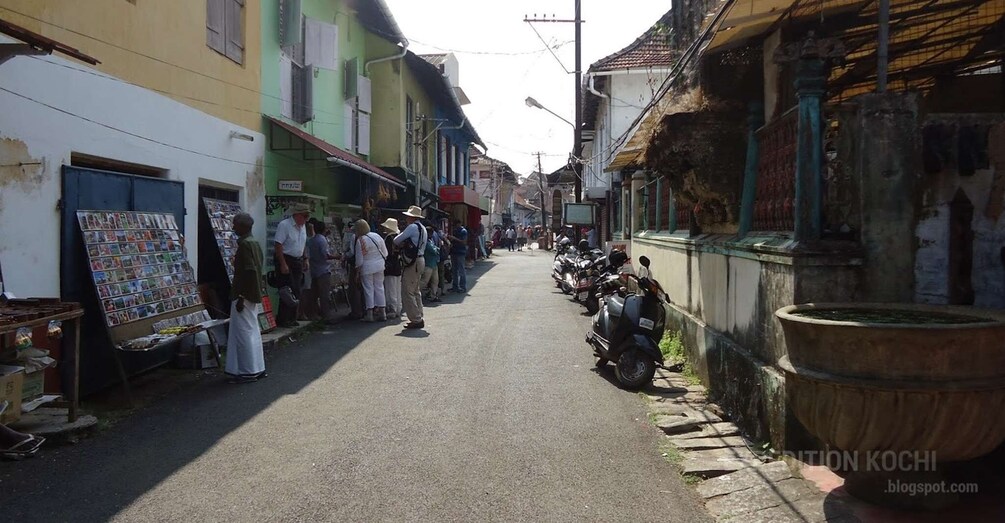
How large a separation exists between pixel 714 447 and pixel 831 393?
1.84 meters

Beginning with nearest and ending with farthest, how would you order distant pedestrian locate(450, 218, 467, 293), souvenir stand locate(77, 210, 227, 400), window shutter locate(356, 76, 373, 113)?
souvenir stand locate(77, 210, 227, 400) < window shutter locate(356, 76, 373, 113) < distant pedestrian locate(450, 218, 467, 293)

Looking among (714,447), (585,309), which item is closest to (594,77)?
(585,309)

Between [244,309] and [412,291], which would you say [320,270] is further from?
[244,309]

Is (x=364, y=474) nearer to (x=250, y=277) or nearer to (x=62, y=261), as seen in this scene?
(x=250, y=277)

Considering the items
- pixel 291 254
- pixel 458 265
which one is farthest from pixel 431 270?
pixel 291 254

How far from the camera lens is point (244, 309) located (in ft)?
22.7

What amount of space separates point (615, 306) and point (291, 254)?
5.13 metres

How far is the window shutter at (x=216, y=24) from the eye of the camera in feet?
29.1

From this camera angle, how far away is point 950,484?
3.58 meters

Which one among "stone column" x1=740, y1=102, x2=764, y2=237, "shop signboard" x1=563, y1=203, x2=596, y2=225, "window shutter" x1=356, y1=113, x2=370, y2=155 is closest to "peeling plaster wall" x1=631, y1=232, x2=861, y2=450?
"stone column" x1=740, y1=102, x2=764, y2=237

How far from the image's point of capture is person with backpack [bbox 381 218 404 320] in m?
11.7

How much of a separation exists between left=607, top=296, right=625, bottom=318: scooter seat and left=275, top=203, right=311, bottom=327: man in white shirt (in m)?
Result: 4.79

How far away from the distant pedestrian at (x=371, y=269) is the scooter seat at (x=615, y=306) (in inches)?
189

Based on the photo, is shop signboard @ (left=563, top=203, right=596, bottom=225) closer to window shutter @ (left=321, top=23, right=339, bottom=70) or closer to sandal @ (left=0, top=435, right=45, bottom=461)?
window shutter @ (left=321, top=23, right=339, bottom=70)
